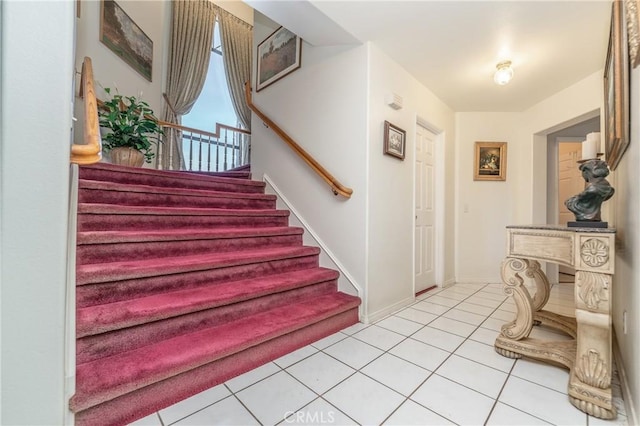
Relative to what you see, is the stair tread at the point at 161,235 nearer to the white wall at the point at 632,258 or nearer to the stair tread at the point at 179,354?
the stair tread at the point at 179,354

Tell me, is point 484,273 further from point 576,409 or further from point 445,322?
point 576,409

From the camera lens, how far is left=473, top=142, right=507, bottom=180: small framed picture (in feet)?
11.9

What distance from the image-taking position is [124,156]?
2867 mm

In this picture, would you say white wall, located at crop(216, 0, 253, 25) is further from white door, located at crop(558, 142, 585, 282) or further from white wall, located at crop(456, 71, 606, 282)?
white door, located at crop(558, 142, 585, 282)

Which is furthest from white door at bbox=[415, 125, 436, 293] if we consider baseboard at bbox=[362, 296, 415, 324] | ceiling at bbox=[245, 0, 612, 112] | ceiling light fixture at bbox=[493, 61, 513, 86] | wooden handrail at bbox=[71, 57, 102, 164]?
wooden handrail at bbox=[71, 57, 102, 164]

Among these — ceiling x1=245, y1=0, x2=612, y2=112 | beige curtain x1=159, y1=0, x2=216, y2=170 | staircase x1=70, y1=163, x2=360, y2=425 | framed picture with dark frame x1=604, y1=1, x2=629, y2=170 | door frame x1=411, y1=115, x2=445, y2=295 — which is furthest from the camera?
beige curtain x1=159, y1=0, x2=216, y2=170

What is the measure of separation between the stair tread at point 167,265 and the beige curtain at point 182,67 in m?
2.98

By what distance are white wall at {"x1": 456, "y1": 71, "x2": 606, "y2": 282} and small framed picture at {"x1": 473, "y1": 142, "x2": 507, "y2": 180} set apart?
7 centimetres

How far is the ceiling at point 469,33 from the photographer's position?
1866 mm

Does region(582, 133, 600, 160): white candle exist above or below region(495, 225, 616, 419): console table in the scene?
above

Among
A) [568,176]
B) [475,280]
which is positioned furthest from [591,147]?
[568,176]

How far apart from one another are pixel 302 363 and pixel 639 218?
182cm

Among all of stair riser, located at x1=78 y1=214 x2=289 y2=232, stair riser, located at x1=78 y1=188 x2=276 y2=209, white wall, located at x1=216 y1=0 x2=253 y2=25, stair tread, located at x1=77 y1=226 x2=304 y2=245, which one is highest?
white wall, located at x1=216 y1=0 x2=253 y2=25

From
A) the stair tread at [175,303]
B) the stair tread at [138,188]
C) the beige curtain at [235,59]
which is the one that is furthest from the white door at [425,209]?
the beige curtain at [235,59]
